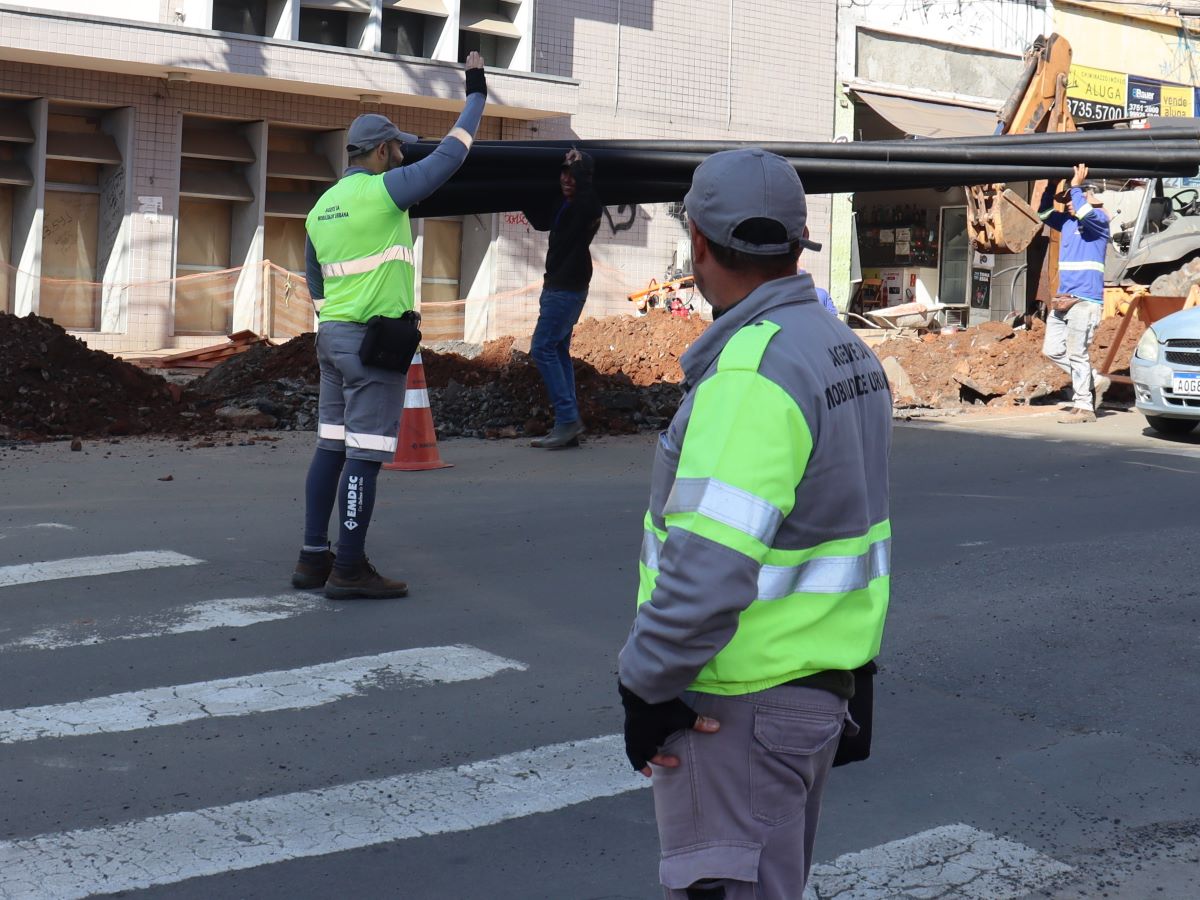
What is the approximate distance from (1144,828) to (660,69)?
22.6m

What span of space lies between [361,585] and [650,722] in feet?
16.3

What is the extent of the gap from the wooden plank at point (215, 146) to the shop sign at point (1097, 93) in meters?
16.8

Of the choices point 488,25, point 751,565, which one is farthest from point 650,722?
point 488,25

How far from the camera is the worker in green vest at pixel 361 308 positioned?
733cm

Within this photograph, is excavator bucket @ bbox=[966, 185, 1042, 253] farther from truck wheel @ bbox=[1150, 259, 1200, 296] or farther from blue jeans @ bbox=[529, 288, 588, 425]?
blue jeans @ bbox=[529, 288, 588, 425]

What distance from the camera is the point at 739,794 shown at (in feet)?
8.99

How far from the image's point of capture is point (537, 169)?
922 centimetres

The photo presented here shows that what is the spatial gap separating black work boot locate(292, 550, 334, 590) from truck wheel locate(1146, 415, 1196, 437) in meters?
9.31

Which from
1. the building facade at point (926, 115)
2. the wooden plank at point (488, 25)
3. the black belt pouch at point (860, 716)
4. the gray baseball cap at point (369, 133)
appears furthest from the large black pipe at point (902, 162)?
the building facade at point (926, 115)

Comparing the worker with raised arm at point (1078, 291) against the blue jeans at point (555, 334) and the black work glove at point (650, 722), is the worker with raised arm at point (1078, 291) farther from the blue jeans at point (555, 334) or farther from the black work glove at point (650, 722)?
the black work glove at point (650, 722)

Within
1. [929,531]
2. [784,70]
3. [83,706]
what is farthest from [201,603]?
[784,70]

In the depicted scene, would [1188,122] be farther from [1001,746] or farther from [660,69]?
[660,69]

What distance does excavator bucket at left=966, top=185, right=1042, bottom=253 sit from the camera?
15992 mm

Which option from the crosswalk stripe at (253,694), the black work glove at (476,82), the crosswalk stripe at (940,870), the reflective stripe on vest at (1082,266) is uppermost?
the black work glove at (476,82)
